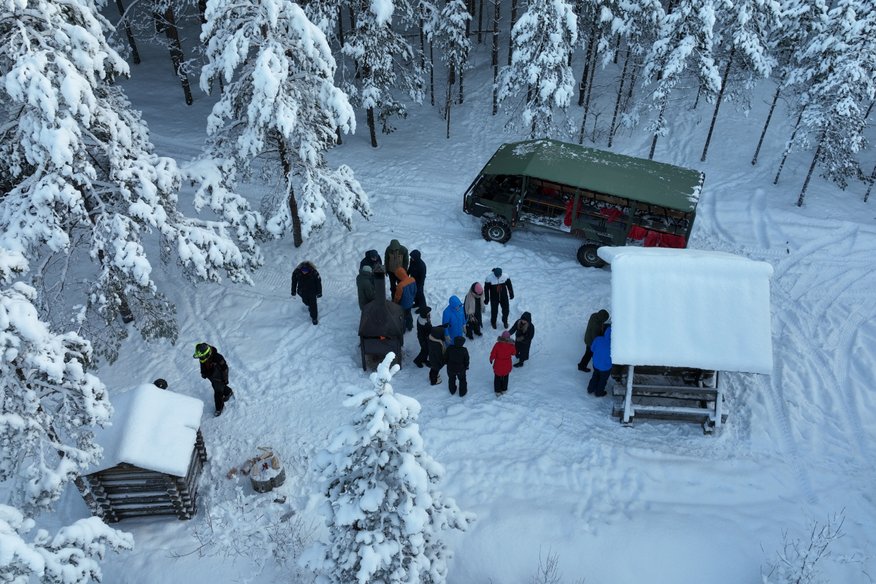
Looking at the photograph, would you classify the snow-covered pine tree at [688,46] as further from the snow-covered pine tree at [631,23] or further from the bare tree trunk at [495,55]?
the bare tree trunk at [495,55]

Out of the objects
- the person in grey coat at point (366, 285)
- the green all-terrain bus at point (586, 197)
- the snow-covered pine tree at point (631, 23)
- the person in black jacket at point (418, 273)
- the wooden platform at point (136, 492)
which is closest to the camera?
the wooden platform at point (136, 492)

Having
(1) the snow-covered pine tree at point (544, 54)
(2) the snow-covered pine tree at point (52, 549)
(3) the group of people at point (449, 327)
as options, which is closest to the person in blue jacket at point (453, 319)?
(3) the group of people at point (449, 327)

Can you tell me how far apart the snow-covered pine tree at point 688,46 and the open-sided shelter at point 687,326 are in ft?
27.4

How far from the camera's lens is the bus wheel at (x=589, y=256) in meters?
14.4

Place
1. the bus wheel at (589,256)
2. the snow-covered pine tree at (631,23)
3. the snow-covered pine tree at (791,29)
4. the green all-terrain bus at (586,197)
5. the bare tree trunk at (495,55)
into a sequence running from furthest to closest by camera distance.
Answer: the bare tree trunk at (495,55) → the snow-covered pine tree at (631,23) → the snow-covered pine tree at (791,29) → the bus wheel at (589,256) → the green all-terrain bus at (586,197)

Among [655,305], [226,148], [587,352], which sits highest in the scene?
[226,148]

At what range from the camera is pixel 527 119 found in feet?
59.1

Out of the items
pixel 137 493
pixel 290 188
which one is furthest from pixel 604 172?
pixel 137 493

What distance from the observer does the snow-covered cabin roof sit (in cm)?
817

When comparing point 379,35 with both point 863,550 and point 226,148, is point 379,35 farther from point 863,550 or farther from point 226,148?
point 863,550

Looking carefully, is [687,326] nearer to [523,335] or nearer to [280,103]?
[523,335]

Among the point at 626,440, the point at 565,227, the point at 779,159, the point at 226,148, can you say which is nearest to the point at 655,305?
the point at 626,440

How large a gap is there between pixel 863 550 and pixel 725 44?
51.9 ft

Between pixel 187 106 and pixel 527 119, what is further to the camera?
pixel 187 106
